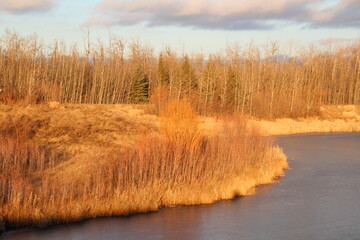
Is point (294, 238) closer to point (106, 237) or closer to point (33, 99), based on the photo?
point (106, 237)

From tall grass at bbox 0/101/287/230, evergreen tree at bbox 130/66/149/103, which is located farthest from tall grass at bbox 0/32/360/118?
tall grass at bbox 0/101/287/230

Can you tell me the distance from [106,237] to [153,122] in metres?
21.1

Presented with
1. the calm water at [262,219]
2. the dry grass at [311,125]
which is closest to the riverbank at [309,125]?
the dry grass at [311,125]

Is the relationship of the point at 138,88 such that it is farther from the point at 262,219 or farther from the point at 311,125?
the point at 262,219

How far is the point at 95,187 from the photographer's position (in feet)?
43.8

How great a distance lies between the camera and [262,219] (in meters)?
13.3

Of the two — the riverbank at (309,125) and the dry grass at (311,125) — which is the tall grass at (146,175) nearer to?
the riverbank at (309,125)

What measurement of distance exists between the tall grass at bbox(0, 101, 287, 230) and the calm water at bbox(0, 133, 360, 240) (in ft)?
1.31

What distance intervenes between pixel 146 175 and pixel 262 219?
3.82 metres

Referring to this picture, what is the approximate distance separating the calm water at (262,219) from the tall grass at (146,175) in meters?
0.40

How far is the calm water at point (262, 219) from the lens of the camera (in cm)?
1160

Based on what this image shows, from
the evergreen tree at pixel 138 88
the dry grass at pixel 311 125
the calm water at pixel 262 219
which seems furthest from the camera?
the evergreen tree at pixel 138 88

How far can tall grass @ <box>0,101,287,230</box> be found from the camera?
12039 mm

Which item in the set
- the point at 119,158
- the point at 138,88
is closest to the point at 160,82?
the point at 138,88
